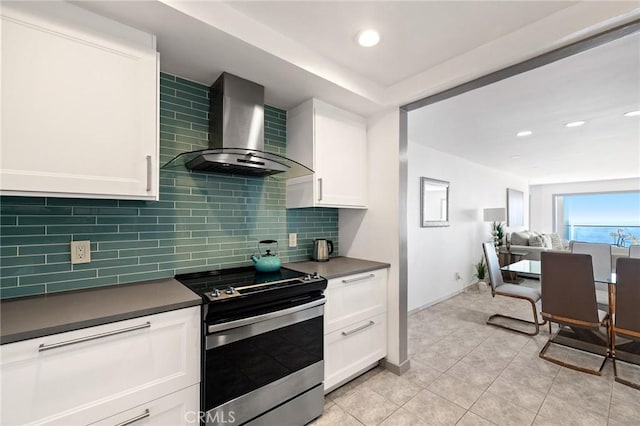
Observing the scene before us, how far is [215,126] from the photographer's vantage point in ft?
6.23

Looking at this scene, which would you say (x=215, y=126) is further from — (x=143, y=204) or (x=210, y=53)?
(x=143, y=204)

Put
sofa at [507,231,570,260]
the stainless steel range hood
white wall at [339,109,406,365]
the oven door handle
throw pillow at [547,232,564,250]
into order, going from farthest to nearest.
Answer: throw pillow at [547,232,564,250], sofa at [507,231,570,260], white wall at [339,109,406,365], the stainless steel range hood, the oven door handle

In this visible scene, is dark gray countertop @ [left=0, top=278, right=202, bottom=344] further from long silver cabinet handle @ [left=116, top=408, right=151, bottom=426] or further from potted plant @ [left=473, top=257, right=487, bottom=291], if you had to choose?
potted plant @ [left=473, top=257, right=487, bottom=291]

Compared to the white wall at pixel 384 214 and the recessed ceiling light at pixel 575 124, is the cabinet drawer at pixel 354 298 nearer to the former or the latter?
the white wall at pixel 384 214

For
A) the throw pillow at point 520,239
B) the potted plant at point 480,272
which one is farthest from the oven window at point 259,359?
the throw pillow at point 520,239

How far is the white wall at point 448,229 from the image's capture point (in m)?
3.98

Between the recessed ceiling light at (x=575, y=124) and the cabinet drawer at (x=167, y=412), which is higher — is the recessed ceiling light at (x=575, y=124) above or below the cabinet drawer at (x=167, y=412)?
above

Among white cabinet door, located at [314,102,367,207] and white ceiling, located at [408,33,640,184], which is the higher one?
white ceiling, located at [408,33,640,184]

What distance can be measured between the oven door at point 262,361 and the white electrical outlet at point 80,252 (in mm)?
847

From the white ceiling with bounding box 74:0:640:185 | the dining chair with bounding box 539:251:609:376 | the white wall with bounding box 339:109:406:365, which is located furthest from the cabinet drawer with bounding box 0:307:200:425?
the dining chair with bounding box 539:251:609:376

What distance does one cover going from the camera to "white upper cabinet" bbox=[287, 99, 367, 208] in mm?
2215

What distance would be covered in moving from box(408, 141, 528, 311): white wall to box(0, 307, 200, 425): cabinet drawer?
266cm

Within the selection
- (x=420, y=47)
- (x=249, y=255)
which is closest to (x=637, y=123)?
(x=420, y=47)

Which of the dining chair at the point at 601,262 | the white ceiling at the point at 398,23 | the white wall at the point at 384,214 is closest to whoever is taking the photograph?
the white ceiling at the point at 398,23
